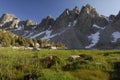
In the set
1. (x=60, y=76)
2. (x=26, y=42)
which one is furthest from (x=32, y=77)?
(x=26, y=42)

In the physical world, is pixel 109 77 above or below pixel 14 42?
below

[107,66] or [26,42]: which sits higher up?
[26,42]

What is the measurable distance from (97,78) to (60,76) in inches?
152

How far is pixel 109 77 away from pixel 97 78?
162 cm

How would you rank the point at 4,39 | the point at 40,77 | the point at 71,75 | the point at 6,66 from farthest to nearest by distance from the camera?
1. the point at 4,39
2. the point at 6,66
3. the point at 71,75
4. the point at 40,77

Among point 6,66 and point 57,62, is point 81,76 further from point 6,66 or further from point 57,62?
point 6,66

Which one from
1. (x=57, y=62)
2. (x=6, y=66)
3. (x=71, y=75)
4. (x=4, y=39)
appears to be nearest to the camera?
(x=71, y=75)

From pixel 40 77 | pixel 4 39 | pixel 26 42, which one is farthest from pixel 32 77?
pixel 26 42

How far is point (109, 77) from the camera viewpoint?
3266cm

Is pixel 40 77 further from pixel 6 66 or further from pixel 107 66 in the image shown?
pixel 107 66

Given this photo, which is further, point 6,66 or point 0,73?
point 6,66

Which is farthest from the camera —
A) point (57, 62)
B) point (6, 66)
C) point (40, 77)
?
point (57, 62)

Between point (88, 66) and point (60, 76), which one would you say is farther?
point (88, 66)

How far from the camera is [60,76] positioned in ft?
103
